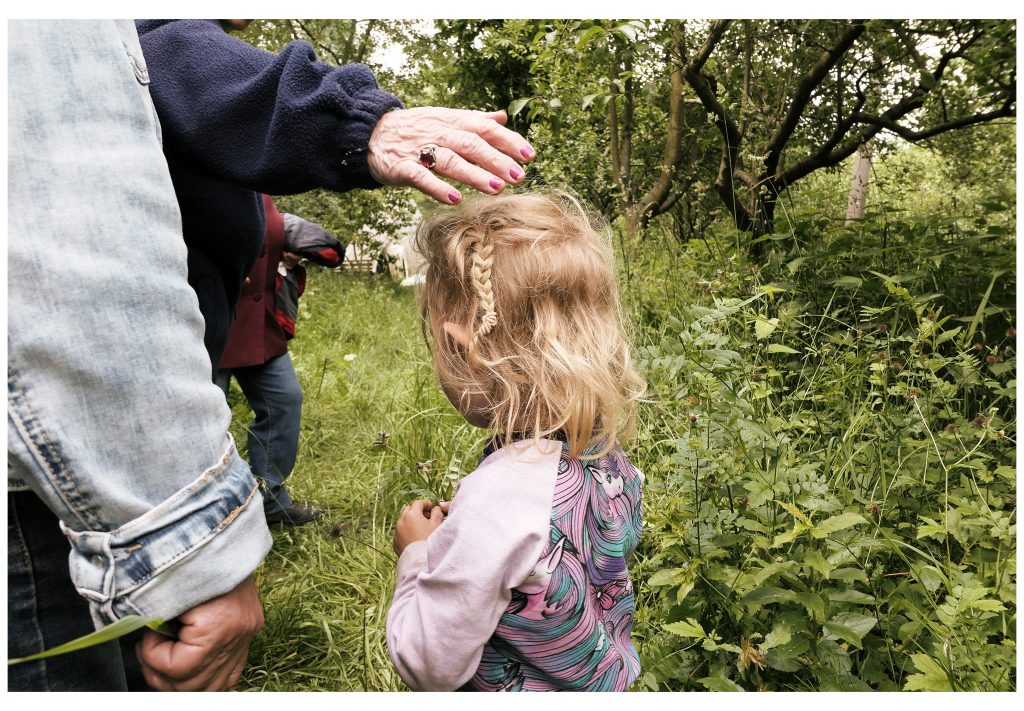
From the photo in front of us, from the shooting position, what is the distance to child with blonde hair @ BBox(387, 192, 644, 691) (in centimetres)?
107

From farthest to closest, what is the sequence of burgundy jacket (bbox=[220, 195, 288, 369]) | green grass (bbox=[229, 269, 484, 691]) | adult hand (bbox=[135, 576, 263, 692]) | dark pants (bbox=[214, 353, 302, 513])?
dark pants (bbox=[214, 353, 302, 513])
burgundy jacket (bbox=[220, 195, 288, 369])
green grass (bbox=[229, 269, 484, 691])
adult hand (bbox=[135, 576, 263, 692])

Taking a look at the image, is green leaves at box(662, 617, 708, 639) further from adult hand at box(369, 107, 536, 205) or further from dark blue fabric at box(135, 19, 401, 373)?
dark blue fabric at box(135, 19, 401, 373)

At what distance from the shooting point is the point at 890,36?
3744 millimetres

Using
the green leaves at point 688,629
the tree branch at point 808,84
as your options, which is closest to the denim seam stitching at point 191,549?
the green leaves at point 688,629

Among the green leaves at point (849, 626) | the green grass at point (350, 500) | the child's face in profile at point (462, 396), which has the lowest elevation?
the green grass at point (350, 500)

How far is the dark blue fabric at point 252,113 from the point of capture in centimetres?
103

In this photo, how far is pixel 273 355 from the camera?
2682mm

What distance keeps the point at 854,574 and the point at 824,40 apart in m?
3.57

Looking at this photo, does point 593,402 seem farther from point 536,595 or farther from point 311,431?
point 311,431

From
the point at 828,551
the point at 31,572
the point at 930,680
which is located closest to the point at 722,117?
the point at 828,551

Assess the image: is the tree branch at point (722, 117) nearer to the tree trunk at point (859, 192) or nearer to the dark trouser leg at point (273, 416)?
the tree trunk at point (859, 192)

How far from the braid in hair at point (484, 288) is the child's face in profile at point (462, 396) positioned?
39 millimetres

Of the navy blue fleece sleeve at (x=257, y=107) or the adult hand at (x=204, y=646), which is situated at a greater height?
the navy blue fleece sleeve at (x=257, y=107)

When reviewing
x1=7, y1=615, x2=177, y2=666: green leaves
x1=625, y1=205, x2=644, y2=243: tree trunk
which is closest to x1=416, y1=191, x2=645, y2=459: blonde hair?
x1=7, y1=615, x2=177, y2=666: green leaves
